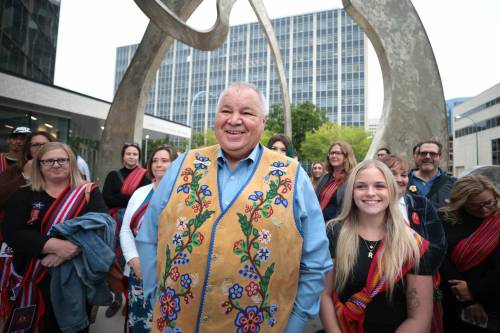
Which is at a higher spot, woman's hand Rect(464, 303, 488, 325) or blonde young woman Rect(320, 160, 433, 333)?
blonde young woman Rect(320, 160, 433, 333)

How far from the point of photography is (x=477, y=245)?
8.46 feet

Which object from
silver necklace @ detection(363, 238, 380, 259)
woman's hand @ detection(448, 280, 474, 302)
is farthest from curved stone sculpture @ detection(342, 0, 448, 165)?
silver necklace @ detection(363, 238, 380, 259)

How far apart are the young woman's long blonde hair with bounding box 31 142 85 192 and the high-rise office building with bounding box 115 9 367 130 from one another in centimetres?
7553

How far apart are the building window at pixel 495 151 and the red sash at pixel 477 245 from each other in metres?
47.9

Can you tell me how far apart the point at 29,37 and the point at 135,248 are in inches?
748

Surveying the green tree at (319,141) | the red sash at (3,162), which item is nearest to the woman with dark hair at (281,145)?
the red sash at (3,162)

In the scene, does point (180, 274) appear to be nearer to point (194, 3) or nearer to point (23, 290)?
point (23, 290)

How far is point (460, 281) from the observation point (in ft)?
8.33

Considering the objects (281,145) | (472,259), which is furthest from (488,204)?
(281,145)

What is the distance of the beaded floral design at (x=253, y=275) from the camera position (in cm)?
159

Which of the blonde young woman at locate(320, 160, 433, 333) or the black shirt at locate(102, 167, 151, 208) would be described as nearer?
the blonde young woman at locate(320, 160, 433, 333)

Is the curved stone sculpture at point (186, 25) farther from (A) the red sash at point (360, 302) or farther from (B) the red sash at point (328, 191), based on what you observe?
(A) the red sash at point (360, 302)

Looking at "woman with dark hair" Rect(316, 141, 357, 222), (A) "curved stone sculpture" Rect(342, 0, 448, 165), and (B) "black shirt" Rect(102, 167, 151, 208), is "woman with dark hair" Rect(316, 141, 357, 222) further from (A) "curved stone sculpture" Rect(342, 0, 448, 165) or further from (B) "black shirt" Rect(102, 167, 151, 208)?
(B) "black shirt" Rect(102, 167, 151, 208)

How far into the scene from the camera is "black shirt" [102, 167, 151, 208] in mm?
4321
